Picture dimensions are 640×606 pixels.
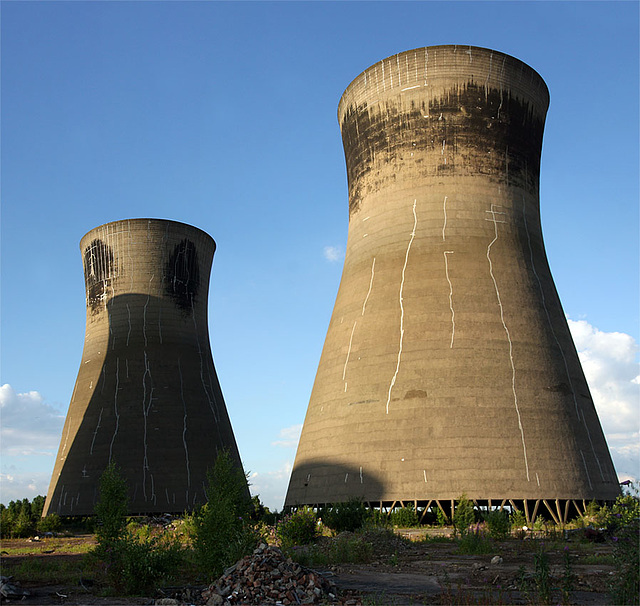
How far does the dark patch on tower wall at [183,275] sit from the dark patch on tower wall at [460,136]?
1156cm

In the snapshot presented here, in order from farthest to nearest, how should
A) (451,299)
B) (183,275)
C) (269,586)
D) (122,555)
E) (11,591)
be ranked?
1. (183,275)
2. (451,299)
3. (122,555)
4. (11,591)
5. (269,586)

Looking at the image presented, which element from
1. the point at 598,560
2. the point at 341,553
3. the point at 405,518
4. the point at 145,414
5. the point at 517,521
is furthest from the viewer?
the point at 145,414

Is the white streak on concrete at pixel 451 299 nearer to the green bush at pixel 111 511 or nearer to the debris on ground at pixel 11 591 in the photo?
the green bush at pixel 111 511

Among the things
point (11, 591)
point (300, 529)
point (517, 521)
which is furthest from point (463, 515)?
point (11, 591)

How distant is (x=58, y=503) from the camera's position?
2517 cm

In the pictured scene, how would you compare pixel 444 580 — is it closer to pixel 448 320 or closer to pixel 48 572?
pixel 48 572

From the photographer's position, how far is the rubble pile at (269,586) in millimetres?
6980

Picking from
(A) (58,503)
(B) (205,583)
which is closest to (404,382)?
(B) (205,583)

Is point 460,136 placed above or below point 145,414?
above

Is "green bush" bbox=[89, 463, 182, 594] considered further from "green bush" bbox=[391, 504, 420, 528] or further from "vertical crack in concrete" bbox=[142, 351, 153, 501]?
"vertical crack in concrete" bbox=[142, 351, 153, 501]

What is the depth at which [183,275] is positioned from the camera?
28328 millimetres

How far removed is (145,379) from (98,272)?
5.47m

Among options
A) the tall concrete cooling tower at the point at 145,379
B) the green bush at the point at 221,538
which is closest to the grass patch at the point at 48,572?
the green bush at the point at 221,538

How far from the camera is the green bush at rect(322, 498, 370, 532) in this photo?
14.2 metres
